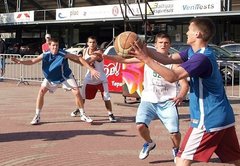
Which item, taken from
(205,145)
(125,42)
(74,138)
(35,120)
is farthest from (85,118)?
(205,145)

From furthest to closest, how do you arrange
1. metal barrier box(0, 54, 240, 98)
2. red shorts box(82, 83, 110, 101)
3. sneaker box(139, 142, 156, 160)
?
metal barrier box(0, 54, 240, 98), red shorts box(82, 83, 110, 101), sneaker box(139, 142, 156, 160)

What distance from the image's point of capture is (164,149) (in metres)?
7.34

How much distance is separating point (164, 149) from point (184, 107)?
4848 millimetres

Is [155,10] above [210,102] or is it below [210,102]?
above

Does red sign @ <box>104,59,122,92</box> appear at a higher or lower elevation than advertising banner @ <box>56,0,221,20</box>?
lower

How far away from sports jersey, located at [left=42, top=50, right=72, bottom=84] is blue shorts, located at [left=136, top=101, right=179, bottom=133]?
10.6ft

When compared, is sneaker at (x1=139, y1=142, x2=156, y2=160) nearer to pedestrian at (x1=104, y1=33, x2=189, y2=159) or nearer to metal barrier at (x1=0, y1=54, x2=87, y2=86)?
pedestrian at (x1=104, y1=33, x2=189, y2=159)

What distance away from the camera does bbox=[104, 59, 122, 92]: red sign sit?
40.5 ft

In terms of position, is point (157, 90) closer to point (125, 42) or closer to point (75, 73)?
point (125, 42)

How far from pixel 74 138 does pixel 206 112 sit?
3903 millimetres

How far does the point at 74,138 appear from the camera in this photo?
8047 millimetres

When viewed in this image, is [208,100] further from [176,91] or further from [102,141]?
[102,141]

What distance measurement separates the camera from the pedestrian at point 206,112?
4.41 metres

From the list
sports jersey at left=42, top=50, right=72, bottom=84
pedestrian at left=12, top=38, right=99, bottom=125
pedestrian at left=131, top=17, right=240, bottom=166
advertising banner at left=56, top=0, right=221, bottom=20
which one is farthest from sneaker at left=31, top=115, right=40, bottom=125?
advertising banner at left=56, top=0, right=221, bottom=20
